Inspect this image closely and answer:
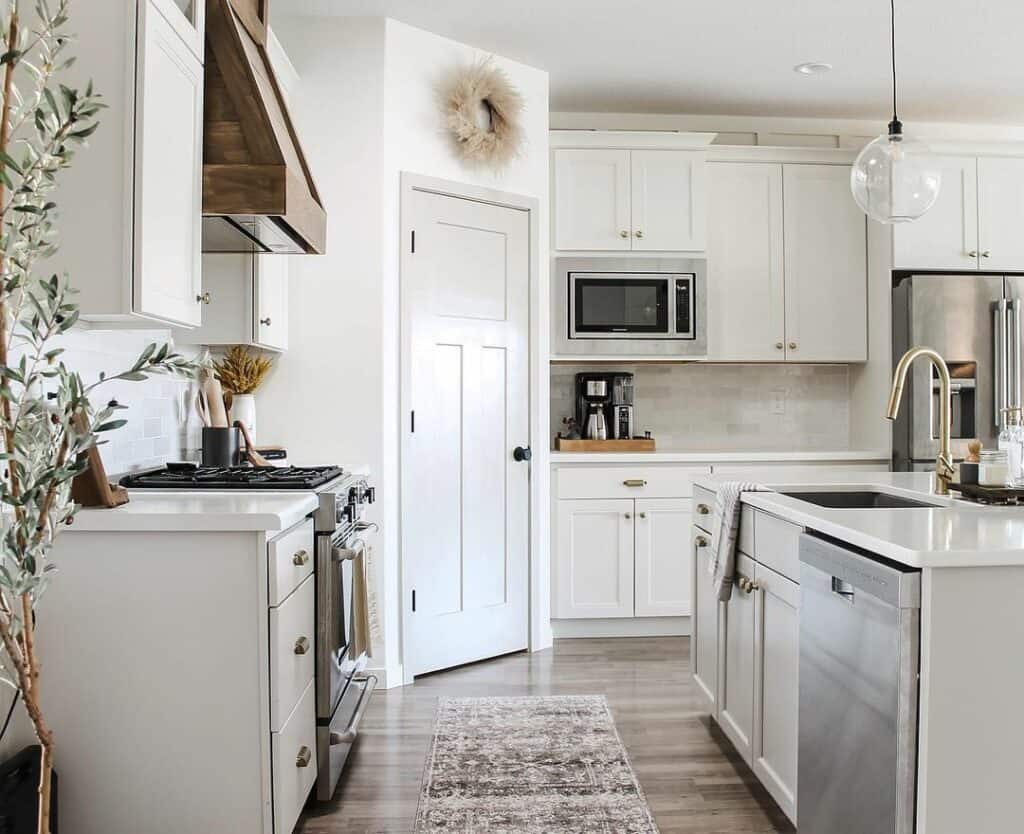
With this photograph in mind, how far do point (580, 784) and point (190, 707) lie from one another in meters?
1.24

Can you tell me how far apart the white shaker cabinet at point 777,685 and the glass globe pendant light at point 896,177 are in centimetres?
121

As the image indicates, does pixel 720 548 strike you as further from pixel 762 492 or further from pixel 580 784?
pixel 580 784

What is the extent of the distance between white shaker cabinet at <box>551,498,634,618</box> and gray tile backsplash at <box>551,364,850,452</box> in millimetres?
789

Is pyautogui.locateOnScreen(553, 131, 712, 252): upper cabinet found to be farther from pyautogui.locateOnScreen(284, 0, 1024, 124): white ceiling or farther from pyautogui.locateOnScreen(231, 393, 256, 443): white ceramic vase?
pyautogui.locateOnScreen(231, 393, 256, 443): white ceramic vase

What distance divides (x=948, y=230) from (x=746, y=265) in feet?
3.33

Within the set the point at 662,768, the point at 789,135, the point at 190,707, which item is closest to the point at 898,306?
the point at 789,135

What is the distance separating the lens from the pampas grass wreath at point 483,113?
391 centimetres

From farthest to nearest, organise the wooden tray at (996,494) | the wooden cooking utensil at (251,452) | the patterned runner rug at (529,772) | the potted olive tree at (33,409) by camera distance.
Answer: the wooden cooking utensil at (251,452), the patterned runner rug at (529,772), the wooden tray at (996,494), the potted olive tree at (33,409)

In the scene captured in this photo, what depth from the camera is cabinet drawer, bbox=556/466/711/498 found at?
4.41m

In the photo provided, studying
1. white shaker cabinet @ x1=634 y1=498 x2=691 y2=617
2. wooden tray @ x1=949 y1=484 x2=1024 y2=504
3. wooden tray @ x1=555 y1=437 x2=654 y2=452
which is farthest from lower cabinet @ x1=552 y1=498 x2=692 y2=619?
wooden tray @ x1=949 y1=484 x2=1024 y2=504

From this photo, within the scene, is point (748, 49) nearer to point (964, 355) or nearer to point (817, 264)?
point (817, 264)

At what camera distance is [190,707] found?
79.0 inches

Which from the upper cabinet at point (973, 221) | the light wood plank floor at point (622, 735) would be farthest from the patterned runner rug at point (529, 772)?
the upper cabinet at point (973, 221)

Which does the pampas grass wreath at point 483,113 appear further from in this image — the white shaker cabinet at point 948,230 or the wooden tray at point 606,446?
the white shaker cabinet at point 948,230
